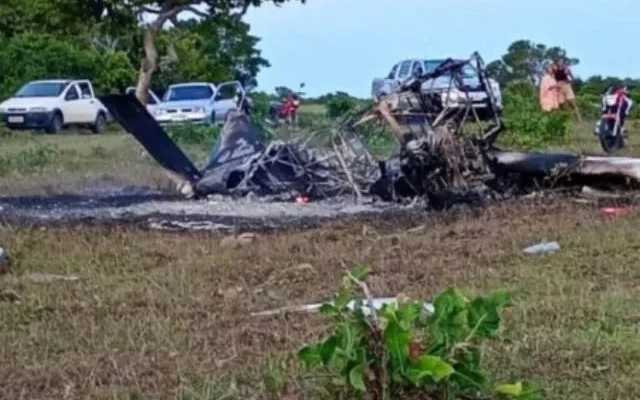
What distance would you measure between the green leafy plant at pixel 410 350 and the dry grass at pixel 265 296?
0.48m

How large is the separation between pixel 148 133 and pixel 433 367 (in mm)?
10587

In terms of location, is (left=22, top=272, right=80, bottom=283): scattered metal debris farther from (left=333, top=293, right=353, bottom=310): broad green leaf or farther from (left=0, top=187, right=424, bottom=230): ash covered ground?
(left=333, top=293, right=353, bottom=310): broad green leaf

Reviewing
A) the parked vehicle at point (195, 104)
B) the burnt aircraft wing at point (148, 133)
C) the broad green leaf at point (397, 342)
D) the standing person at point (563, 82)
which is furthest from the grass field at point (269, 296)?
the parked vehicle at point (195, 104)

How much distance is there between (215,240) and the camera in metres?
10.2

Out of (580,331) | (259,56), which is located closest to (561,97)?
(580,331)

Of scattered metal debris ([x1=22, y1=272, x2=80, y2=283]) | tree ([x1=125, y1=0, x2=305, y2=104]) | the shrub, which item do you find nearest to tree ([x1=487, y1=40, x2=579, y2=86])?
tree ([x1=125, y1=0, x2=305, y2=104])

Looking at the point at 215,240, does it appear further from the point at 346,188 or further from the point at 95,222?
the point at 346,188

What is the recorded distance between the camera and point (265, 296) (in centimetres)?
759

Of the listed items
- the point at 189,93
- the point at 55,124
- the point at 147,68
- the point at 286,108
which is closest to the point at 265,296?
the point at 286,108

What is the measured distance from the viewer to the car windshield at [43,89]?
32469mm

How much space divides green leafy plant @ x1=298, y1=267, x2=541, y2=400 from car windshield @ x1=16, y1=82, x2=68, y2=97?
28568mm

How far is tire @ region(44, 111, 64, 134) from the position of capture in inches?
1256

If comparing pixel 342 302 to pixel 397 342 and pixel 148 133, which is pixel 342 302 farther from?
pixel 148 133

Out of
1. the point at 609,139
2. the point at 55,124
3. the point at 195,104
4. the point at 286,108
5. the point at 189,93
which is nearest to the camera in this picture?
the point at 609,139
